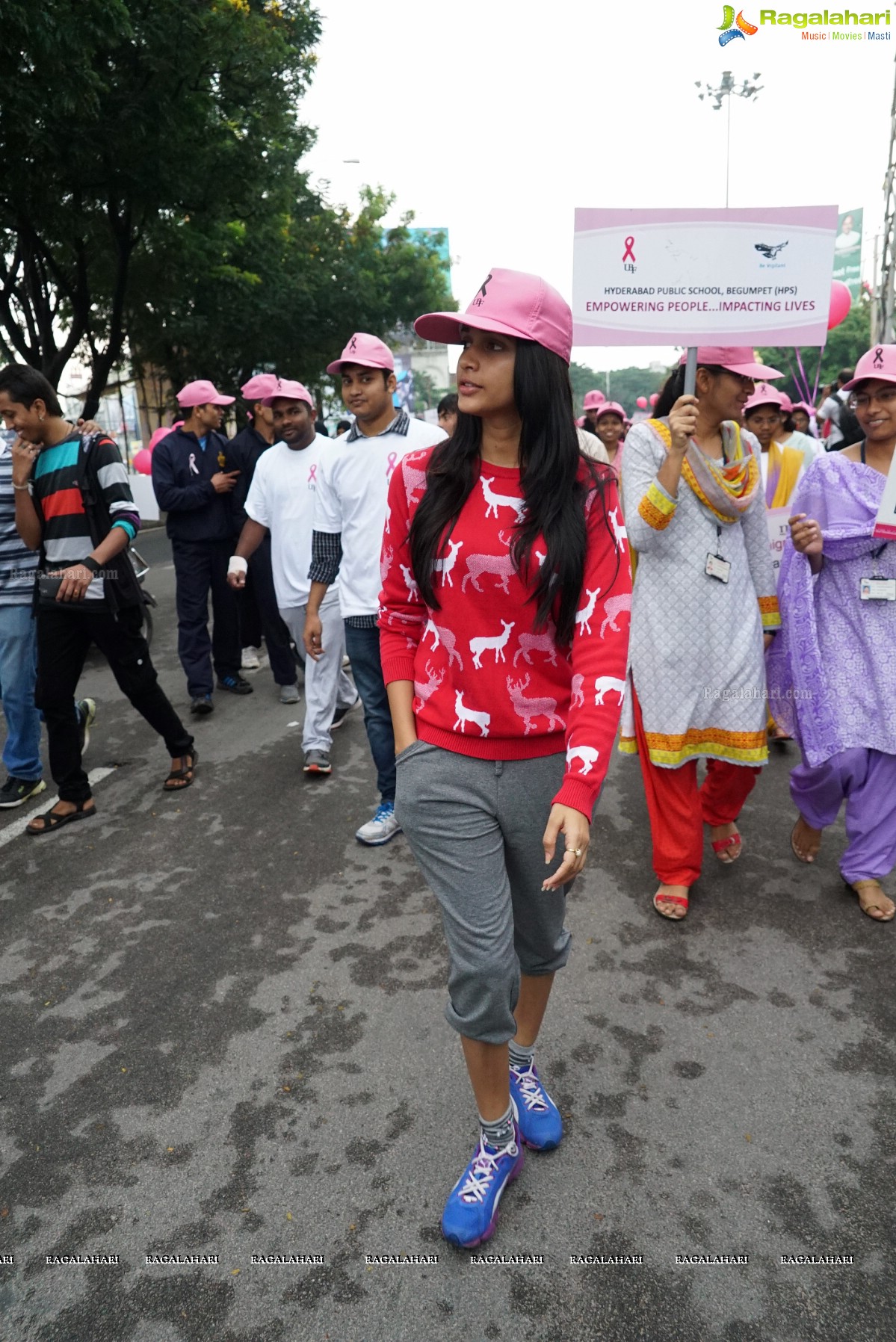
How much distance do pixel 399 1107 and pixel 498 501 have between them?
160 cm

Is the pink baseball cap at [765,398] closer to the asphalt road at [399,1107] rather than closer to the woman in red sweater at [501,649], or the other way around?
the asphalt road at [399,1107]

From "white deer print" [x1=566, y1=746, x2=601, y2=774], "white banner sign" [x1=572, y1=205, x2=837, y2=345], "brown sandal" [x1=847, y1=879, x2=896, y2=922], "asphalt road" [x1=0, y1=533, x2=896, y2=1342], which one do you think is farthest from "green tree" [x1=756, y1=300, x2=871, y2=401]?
"white deer print" [x1=566, y1=746, x2=601, y2=774]

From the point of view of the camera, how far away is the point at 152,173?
10.7m

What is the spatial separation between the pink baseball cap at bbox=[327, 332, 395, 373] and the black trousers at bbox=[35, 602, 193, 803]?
1.62 m

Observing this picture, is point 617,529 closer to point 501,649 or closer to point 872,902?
point 501,649

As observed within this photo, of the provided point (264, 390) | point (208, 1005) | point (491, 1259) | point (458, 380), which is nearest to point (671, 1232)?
point (491, 1259)

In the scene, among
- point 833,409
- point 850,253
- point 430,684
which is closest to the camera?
point 430,684

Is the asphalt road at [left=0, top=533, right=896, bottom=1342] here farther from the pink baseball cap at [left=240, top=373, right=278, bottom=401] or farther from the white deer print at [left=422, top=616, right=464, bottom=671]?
the pink baseball cap at [left=240, top=373, right=278, bottom=401]

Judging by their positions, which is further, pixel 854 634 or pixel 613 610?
pixel 854 634

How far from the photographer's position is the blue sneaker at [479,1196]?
2016 mm

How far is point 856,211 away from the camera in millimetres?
41031

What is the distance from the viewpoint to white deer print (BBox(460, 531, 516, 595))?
190 centimetres

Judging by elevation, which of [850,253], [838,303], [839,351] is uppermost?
[850,253]

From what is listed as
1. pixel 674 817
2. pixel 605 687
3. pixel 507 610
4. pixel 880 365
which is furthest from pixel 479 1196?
pixel 880 365
